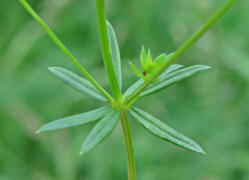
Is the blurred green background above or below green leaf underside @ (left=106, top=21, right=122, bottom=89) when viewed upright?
above

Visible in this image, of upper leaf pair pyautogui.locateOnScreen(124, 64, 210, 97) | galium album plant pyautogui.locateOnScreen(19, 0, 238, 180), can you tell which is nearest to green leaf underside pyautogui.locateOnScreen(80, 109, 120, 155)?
galium album plant pyautogui.locateOnScreen(19, 0, 238, 180)

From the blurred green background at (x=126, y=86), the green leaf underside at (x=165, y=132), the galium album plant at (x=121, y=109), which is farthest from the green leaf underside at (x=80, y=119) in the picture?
the blurred green background at (x=126, y=86)

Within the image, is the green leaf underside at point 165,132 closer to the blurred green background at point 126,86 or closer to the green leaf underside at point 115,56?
the green leaf underside at point 115,56

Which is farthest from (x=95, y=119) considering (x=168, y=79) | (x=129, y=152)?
(x=168, y=79)

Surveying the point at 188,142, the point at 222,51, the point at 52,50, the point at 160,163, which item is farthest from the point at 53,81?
the point at 188,142

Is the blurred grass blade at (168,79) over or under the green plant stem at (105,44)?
over

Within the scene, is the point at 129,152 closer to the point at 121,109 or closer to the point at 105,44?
the point at 121,109

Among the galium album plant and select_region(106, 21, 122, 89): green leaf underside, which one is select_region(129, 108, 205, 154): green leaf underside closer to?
the galium album plant
